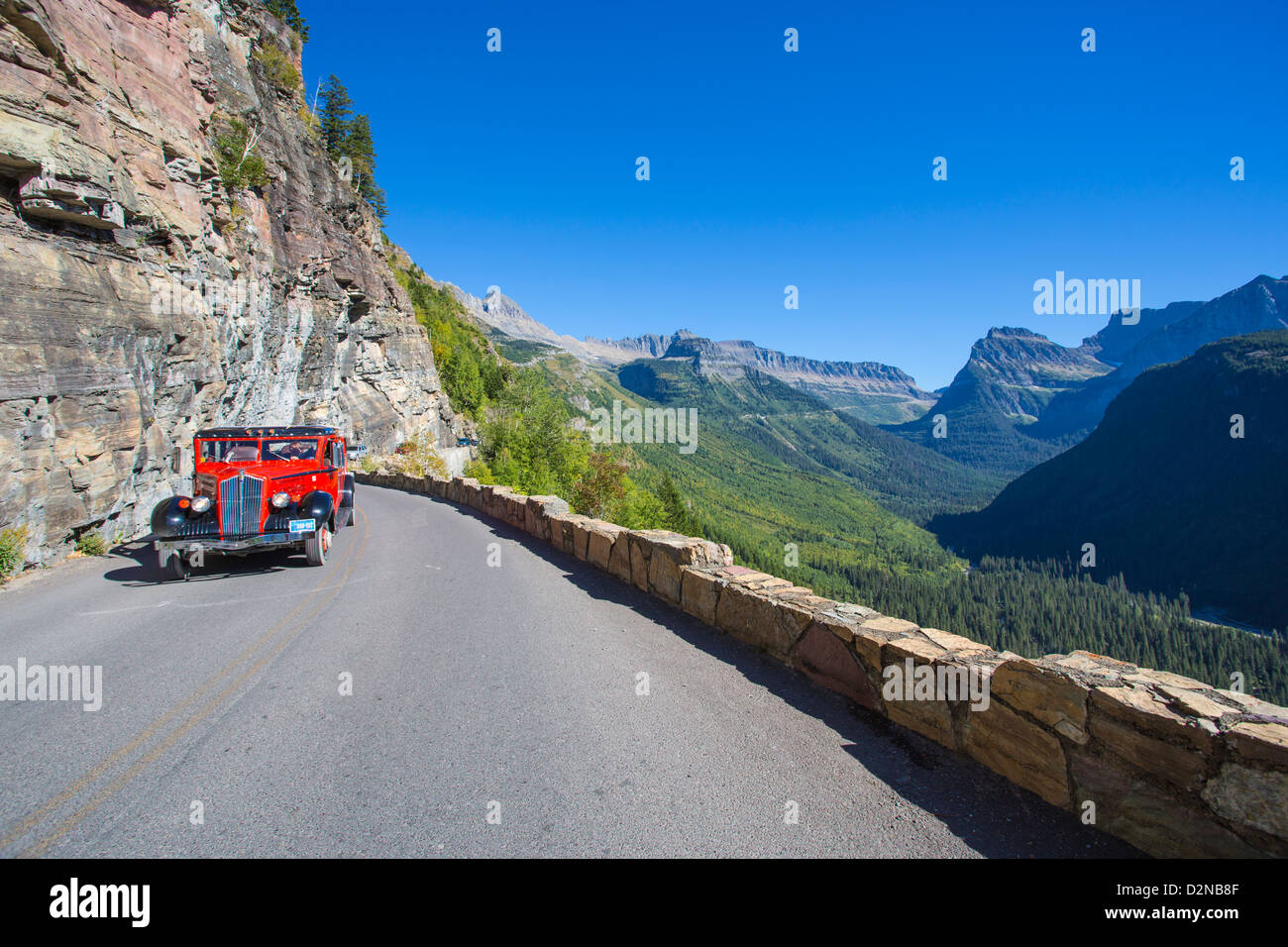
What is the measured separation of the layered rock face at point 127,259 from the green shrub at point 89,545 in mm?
230

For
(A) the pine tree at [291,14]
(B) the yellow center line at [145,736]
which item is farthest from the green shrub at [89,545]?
(A) the pine tree at [291,14]

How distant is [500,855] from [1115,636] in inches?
5686

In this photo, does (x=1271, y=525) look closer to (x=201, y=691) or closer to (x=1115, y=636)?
(x=1115, y=636)

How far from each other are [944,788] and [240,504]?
1241 centimetres

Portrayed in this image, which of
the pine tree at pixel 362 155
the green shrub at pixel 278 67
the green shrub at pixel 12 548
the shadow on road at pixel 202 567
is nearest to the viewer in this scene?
the green shrub at pixel 12 548

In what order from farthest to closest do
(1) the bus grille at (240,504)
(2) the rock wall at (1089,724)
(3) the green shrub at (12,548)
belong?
(1) the bus grille at (240,504) → (3) the green shrub at (12,548) → (2) the rock wall at (1089,724)

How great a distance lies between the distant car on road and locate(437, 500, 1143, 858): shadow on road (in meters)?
9.38

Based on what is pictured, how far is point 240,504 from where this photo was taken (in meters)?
10.9

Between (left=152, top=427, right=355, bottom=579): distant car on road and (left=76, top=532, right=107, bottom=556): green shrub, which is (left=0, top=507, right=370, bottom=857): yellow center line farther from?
(left=76, top=532, right=107, bottom=556): green shrub

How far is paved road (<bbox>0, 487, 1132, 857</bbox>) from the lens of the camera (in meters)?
3.50

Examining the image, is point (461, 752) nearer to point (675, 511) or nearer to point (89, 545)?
point (89, 545)

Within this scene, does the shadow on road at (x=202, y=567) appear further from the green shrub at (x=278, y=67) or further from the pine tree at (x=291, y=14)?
the pine tree at (x=291, y=14)

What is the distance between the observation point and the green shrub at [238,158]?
22788 millimetres
